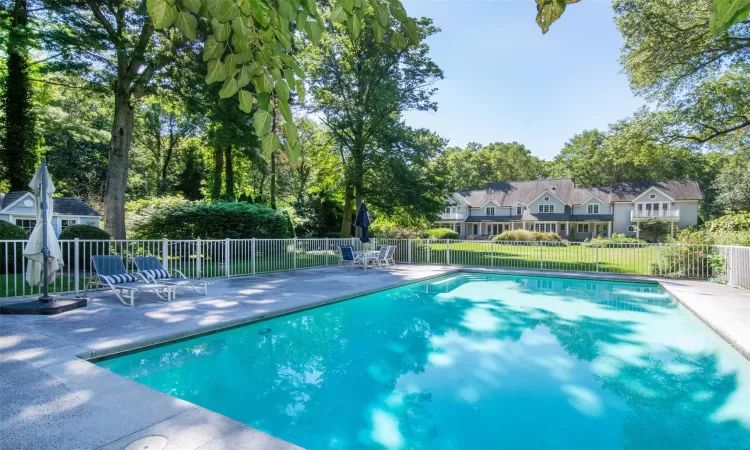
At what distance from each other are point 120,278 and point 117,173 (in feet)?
23.1

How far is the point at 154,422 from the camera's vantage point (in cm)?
300

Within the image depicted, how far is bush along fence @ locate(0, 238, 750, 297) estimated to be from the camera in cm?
972

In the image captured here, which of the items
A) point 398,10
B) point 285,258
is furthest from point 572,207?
point 398,10

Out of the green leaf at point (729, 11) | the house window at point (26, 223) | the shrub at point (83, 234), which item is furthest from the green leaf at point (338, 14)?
the house window at point (26, 223)

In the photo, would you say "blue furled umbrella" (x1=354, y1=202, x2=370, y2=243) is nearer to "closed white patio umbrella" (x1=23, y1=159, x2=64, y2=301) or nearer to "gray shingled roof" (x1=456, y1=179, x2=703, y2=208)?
"closed white patio umbrella" (x1=23, y1=159, x2=64, y2=301)

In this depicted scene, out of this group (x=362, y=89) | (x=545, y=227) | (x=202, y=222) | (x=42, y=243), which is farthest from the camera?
(x=545, y=227)

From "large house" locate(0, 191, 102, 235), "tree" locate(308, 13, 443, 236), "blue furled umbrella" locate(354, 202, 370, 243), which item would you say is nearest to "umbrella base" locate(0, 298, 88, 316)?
"large house" locate(0, 191, 102, 235)

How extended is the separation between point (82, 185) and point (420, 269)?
29.0 meters

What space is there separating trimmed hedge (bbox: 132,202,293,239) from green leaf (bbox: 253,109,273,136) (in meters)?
16.7

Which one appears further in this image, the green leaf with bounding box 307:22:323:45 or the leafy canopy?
the green leaf with bounding box 307:22:323:45

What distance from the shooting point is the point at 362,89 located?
19891 mm

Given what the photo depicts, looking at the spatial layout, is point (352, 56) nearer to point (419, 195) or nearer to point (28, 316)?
point (419, 195)

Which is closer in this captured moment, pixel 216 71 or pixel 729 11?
pixel 729 11

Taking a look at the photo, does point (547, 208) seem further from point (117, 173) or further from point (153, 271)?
point (153, 271)
